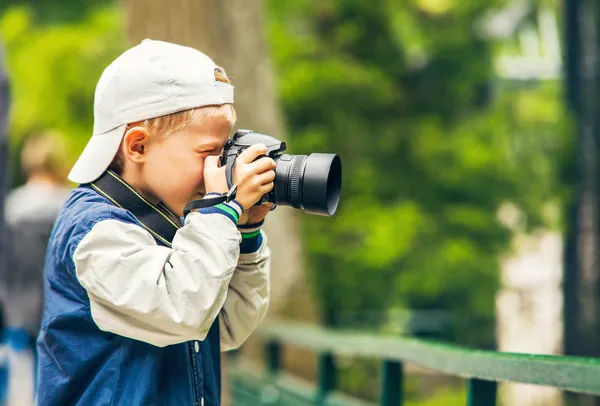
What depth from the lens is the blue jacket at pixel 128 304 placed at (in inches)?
75.4

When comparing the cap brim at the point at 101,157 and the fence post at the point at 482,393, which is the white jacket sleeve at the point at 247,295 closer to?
the cap brim at the point at 101,157

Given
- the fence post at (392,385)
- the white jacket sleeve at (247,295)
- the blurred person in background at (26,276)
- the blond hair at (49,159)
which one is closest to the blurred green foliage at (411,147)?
the blond hair at (49,159)

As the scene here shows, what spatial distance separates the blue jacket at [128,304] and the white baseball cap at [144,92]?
0.09m

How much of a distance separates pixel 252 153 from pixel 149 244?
11.6 inches

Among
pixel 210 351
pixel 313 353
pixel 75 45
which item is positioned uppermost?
pixel 75 45

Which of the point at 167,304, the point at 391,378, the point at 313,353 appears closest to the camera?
the point at 167,304

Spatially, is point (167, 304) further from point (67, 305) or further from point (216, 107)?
point (216, 107)

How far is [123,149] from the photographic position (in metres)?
2.14

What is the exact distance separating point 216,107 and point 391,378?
4.82 ft

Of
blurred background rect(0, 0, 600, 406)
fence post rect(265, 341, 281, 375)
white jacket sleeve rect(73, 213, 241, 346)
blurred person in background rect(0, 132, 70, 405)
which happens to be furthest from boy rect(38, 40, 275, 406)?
blurred background rect(0, 0, 600, 406)

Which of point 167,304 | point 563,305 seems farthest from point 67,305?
point 563,305

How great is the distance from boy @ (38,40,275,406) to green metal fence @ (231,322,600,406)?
67cm

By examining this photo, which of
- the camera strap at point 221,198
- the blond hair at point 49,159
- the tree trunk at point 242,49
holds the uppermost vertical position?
the tree trunk at point 242,49

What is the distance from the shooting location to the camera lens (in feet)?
6.93
